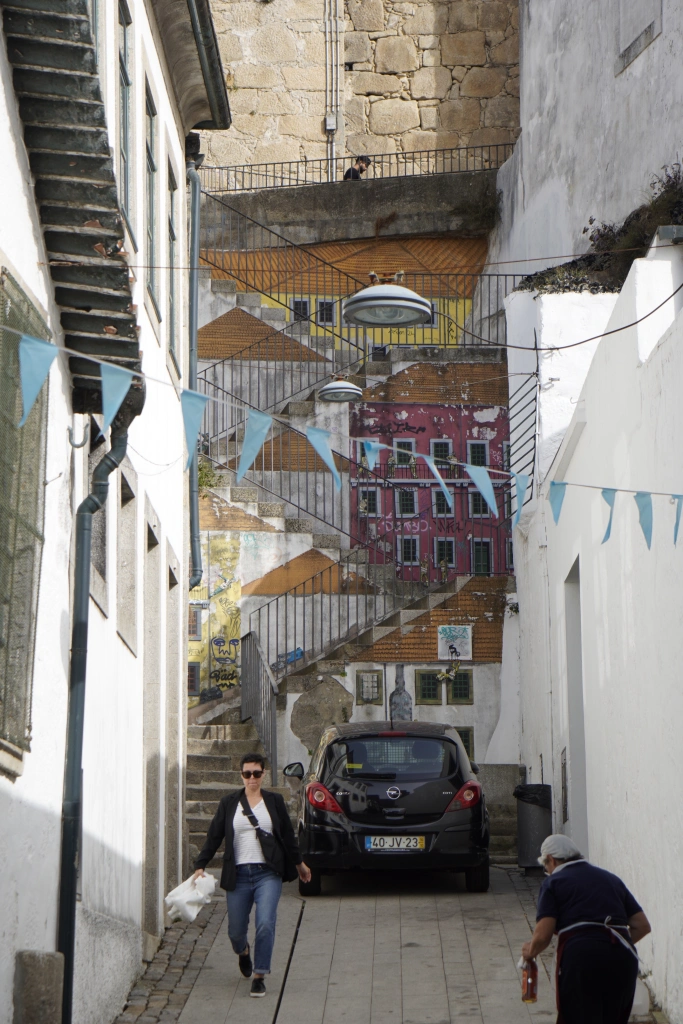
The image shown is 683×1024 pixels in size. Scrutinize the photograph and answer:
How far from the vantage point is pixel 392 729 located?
531 inches

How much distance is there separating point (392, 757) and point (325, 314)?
16.2 m

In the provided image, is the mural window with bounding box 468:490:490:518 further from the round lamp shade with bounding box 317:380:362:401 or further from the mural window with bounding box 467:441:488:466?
the round lamp shade with bounding box 317:380:362:401

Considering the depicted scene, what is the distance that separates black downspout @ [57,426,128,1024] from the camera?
7.29 metres

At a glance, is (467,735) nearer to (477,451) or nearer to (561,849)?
(477,451)

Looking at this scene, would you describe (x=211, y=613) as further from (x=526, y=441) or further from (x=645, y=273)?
(x=645, y=273)

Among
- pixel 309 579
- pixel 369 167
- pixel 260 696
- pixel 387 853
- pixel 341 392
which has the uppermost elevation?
pixel 369 167

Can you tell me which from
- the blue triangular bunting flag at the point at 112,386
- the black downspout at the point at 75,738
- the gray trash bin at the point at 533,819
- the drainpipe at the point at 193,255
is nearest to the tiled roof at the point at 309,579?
the drainpipe at the point at 193,255

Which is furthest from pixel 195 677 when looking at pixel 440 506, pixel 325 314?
pixel 325 314

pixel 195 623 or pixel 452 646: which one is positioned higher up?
pixel 195 623

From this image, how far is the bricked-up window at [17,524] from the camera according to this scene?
20.1ft

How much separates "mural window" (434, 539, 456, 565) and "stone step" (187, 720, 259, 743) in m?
6.00

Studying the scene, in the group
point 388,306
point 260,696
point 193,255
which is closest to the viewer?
point 388,306

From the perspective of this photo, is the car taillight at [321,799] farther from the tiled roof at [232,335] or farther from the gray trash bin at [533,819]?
the tiled roof at [232,335]

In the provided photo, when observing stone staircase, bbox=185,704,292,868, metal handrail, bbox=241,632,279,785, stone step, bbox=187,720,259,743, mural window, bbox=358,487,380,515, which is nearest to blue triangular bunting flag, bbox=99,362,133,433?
stone staircase, bbox=185,704,292,868
